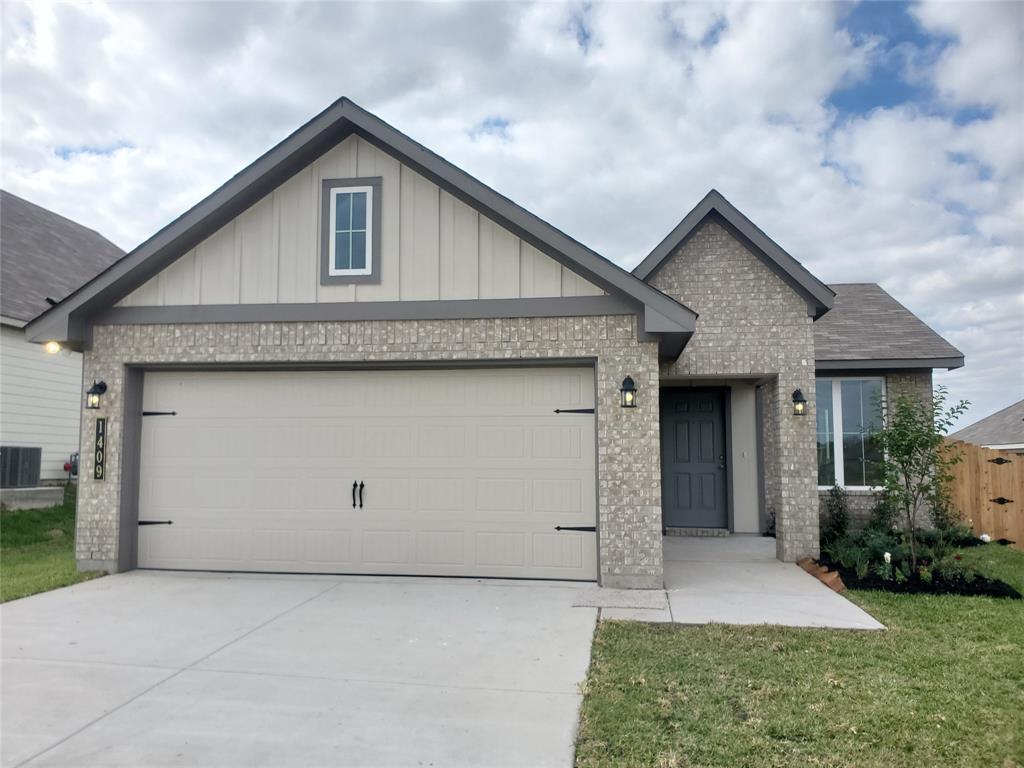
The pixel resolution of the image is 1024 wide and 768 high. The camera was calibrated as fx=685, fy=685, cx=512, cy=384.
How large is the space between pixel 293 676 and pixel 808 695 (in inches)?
134

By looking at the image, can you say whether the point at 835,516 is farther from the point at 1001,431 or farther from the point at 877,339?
the point at 1001,431

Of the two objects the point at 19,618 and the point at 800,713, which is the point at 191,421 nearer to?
the point at 19,618

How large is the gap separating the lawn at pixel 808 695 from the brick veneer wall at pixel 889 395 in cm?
541

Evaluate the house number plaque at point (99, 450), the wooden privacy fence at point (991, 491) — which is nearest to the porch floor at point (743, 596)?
the wooden privacy fence at point (991, 491)

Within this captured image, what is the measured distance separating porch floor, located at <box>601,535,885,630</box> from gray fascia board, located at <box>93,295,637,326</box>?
10.3ft

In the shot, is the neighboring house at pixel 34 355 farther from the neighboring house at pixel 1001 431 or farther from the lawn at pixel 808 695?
the neighboring house at pixel 1001 431

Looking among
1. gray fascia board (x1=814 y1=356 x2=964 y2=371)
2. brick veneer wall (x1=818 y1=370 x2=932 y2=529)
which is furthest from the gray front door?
gray fascia board (x1=814 y1=356 x2=964 y2=371)

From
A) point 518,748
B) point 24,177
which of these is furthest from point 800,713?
point 24,177

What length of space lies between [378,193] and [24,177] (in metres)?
15.6

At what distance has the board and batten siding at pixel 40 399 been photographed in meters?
13.0

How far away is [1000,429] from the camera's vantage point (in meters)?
22.9

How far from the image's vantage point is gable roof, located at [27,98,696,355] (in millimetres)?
7305

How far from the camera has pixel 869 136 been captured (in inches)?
500

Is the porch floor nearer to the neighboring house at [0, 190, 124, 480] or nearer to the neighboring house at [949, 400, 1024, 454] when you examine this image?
the neighboring house at [0, 190, 124, 480]
